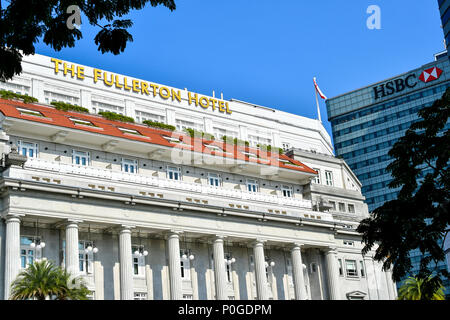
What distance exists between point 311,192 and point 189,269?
2003cm

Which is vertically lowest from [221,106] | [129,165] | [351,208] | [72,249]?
[72,249]

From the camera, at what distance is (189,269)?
6166cm

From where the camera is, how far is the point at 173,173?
65.6 meters

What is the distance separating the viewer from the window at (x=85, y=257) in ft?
179

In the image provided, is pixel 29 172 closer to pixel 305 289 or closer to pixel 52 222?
pixel 52 222

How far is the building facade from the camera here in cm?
15962

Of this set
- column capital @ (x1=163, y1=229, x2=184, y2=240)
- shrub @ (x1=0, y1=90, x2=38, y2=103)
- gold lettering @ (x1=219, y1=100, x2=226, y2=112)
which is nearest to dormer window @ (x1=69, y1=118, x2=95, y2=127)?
shrub @ (x1=0, y1=90, x2=38, y2=103)

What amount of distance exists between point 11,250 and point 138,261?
1307 centimetres

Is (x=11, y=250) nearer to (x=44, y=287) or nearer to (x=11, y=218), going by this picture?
(x=11, y=218)

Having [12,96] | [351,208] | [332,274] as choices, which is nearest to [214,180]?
[332,274]

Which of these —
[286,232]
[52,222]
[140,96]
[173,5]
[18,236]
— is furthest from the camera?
[140,96]

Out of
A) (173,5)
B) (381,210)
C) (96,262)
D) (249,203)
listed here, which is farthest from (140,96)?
(173,5)

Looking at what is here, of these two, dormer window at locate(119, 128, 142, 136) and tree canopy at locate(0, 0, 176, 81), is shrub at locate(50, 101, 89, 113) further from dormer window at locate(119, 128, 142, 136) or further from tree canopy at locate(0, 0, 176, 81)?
tree canopy at locate(0, 0, 176, 81)

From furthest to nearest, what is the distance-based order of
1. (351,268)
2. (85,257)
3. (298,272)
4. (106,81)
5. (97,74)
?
1. (106,81)
2. (97,74)
3. (351,268)
4. (298,272)
5. (85,257)
